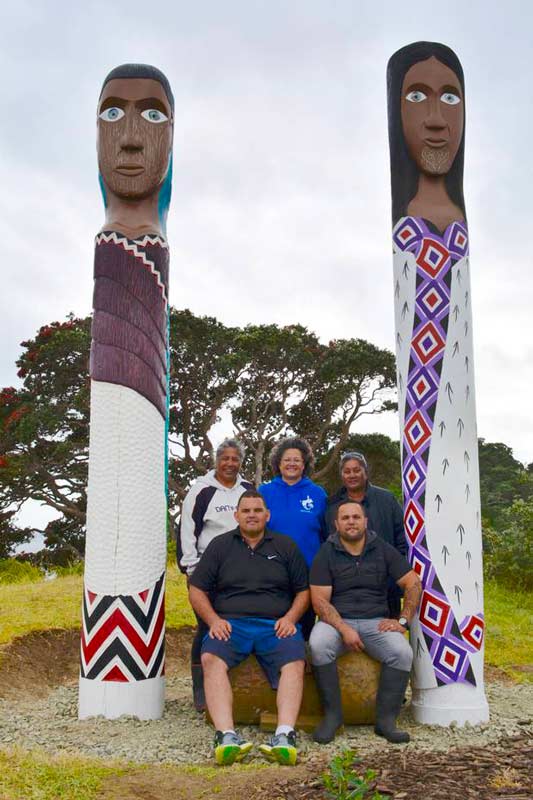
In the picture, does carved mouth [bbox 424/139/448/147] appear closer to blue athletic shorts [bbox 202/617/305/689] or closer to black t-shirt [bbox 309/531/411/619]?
black t-shirt [bbox 309/531/411/619]

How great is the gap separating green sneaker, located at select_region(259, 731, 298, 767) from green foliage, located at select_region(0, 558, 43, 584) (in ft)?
28.6

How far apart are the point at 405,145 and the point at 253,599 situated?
372 cm

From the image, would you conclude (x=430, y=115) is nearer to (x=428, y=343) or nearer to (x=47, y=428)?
(x=428, y=343)

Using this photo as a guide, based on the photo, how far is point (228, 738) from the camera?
4387mm

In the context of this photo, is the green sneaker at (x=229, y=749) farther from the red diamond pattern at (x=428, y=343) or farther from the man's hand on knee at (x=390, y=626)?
the red diamond pattern at (x=428, y=343)

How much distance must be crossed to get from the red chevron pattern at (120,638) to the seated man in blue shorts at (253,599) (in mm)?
679

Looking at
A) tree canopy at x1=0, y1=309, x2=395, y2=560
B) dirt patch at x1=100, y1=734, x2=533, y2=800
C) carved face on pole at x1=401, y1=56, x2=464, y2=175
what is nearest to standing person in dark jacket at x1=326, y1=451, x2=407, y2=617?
dirt patch at x1=100, y1=734, x2=533, y2=800

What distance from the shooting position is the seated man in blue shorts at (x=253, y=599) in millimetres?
4844

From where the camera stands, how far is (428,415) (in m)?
Result: 5.77

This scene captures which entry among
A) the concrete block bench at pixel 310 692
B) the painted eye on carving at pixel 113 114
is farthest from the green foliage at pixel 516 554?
the painted eye on carving at pixel 113 114

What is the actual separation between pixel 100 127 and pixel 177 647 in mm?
5570

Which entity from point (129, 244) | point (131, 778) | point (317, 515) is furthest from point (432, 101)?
point (131, 778)

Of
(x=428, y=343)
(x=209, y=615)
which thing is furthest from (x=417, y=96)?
(x=209, y=615)

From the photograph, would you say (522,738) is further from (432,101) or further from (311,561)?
(432,101)
